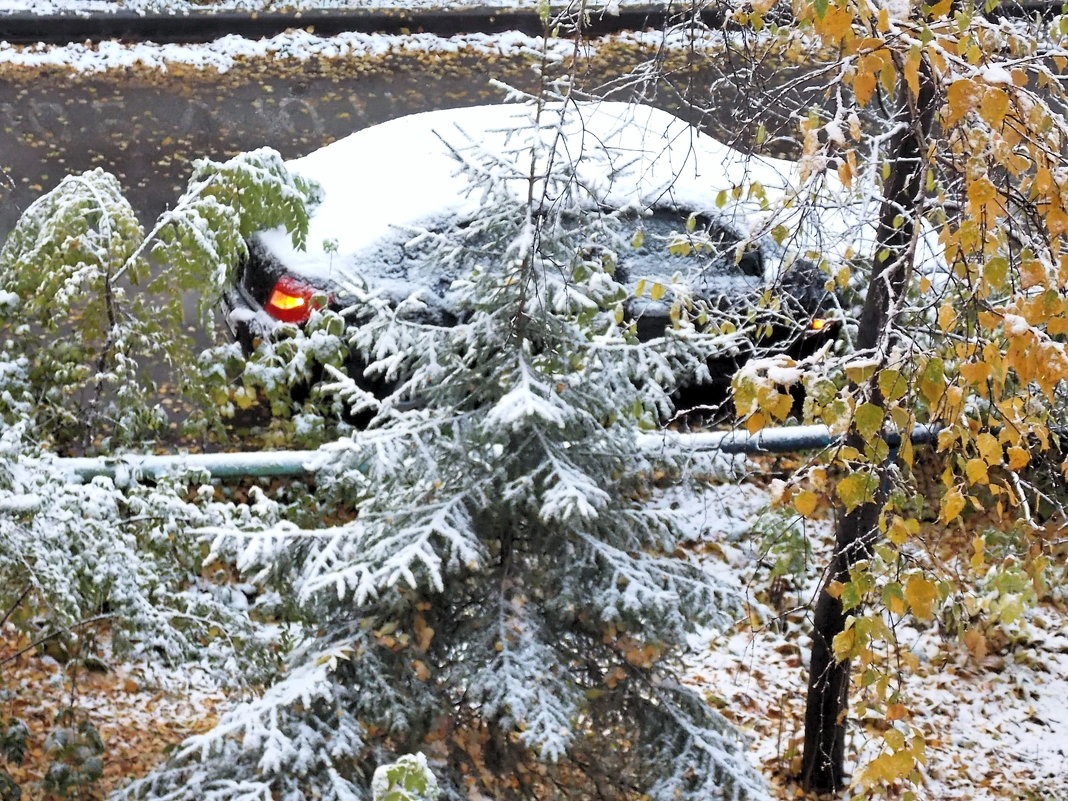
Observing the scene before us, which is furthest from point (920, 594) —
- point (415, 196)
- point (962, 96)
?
point (415, 196)

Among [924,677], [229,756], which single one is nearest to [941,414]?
[229,756]

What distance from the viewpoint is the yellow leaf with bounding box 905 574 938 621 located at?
8.63ft

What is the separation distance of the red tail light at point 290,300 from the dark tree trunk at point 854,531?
358 centimetres

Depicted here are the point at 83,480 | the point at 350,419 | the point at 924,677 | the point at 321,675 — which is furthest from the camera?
the point at 350,419

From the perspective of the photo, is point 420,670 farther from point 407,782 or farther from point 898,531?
point 407,782

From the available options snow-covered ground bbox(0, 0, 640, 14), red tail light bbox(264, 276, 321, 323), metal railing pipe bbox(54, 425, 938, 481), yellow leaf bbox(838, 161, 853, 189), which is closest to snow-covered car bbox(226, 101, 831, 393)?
red tail light bbox(264, 276, 321, 323)

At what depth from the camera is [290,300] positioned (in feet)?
23.2

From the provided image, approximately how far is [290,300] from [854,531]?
3.85 meters

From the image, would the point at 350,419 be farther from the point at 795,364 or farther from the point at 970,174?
the point at 970,174

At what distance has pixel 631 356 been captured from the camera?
430 cm

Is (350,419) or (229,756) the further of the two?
(350,419)

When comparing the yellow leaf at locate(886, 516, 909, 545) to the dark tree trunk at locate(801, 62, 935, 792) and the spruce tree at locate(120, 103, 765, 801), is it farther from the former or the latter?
the spruce tree at locate(120, 103, 765, 801)

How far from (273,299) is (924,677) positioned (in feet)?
14.3

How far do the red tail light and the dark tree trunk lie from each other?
11.7 feet
